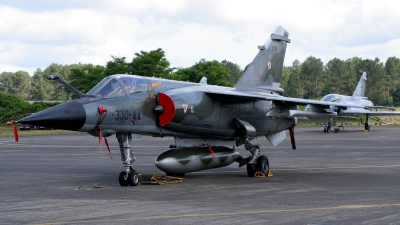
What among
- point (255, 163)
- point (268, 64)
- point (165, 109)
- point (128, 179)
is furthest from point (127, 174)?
point (268, 64)

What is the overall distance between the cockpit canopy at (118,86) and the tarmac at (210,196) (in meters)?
2.30

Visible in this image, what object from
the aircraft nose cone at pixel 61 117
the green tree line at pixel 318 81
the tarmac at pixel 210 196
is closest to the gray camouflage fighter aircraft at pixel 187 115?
the aircraft nose cone at pixel 61 117

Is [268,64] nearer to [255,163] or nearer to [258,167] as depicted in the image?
[255,163]

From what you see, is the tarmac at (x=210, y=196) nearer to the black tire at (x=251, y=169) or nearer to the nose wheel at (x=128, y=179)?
the nose wheel at (x=128, y=179)

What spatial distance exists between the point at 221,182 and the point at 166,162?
1577mm

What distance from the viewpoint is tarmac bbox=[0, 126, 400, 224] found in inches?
351

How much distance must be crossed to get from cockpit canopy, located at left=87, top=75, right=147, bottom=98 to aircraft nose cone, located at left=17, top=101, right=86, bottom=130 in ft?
3.12

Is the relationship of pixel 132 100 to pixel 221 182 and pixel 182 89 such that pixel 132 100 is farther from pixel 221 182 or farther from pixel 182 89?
pixel 221 182

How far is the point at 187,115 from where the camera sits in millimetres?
14539

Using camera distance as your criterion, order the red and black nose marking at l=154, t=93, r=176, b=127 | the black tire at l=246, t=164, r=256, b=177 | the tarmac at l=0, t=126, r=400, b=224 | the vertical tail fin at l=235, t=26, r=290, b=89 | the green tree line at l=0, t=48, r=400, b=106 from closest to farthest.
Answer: the tarmac at l=0, t=126, r=400, b=224 → the red and black nose marking at l=154, t=93, r=176, b=127 → the black tire at l=246, t=164, r=256, b=177 → the vertical tail fin at l=235, t=26, r=290, b=89 → the green tree line at l=0, t=48, r=400, b=106

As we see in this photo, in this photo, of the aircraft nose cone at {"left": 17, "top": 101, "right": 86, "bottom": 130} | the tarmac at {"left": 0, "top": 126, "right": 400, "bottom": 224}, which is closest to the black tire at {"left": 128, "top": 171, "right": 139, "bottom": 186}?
the tarmac at {"left": 0, "top": 126, "right": 400, "bottom": 224}

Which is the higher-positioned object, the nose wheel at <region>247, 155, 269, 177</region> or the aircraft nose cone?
the aircraft nose cone

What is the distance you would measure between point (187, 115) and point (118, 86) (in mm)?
2082

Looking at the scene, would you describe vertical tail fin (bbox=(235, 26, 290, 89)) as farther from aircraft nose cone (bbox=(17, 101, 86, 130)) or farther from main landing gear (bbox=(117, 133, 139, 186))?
aircraft nose cone (bbox=(17, 101, 86, 130))
